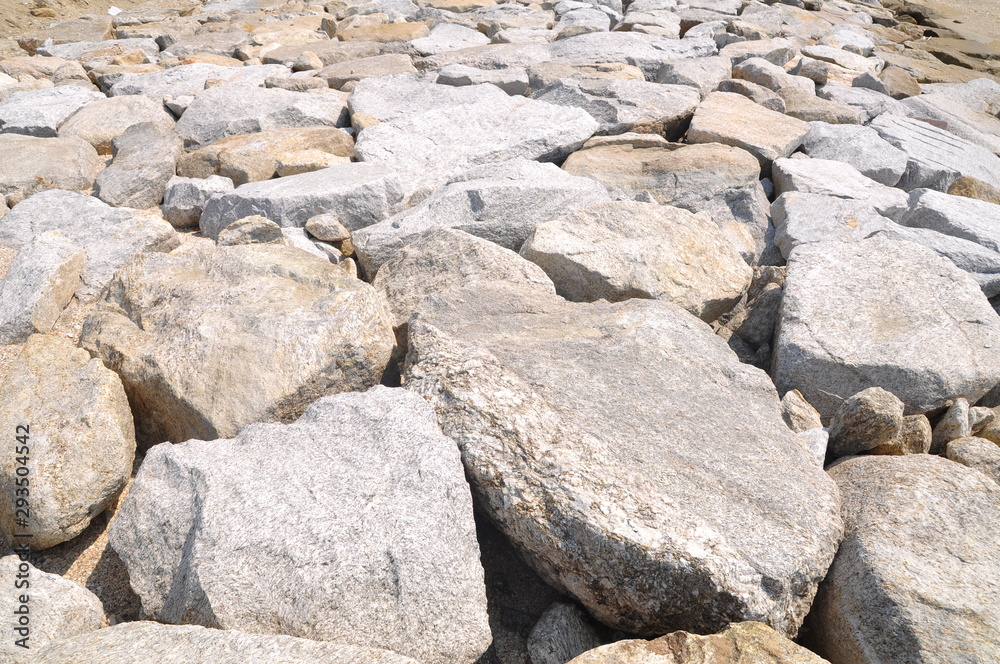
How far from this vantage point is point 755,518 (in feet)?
5.91

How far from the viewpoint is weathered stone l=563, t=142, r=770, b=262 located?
395 cm

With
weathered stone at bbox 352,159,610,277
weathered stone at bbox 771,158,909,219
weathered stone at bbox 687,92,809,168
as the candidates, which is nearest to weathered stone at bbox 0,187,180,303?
weathered stone at bbox 352,159,610,277

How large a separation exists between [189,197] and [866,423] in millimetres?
3672

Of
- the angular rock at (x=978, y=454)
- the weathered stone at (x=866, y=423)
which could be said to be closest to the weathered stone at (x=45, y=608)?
the weathered stone at (x=866, y=423)

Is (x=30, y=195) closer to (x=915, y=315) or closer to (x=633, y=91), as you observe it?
(x=633, y=91)

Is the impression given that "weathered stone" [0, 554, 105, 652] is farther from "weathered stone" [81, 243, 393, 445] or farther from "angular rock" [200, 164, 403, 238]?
"angular rock" [200, 164, 403, 238]

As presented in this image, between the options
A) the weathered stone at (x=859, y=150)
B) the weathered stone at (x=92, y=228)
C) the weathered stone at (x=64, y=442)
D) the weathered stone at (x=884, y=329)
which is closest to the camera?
Answer: the weathered stone at (x=64, y=442)

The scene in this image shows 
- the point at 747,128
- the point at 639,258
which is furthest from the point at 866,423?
the point at 747,128

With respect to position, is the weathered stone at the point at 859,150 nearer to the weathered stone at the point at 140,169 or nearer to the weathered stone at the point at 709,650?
the weathered stone at the point at 709,650

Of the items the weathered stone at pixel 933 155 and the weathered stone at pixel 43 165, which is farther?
the weathered stone at pixel 933 155

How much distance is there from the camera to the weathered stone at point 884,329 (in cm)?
271

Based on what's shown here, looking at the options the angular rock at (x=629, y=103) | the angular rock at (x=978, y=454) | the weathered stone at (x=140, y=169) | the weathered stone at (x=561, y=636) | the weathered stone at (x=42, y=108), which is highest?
the angular rock at (x=629, y=103)

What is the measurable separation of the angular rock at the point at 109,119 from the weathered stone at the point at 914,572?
488 cm

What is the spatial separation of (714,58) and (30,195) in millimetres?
5588
